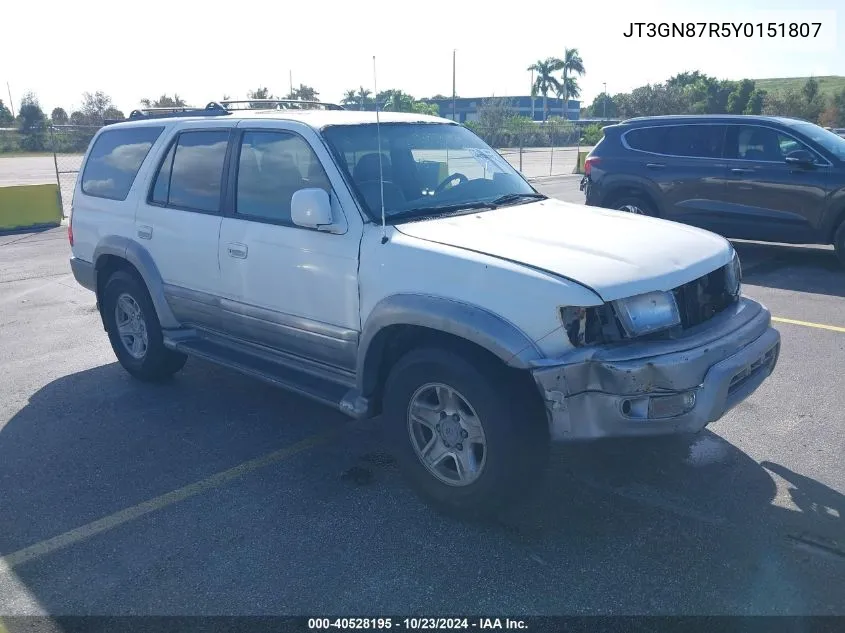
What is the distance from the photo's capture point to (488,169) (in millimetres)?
4887

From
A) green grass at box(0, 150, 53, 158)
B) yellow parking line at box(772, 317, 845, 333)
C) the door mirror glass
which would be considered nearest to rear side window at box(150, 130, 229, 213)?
the door mirror glass

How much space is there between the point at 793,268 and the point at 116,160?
25.7 ft

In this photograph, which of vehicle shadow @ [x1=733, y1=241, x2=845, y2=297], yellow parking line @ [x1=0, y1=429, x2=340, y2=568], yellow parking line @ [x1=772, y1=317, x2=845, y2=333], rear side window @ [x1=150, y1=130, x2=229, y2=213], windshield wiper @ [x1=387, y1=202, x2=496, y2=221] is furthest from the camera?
vehicle shadow @ [x1=733, y1=241, x2=845, y2=297]

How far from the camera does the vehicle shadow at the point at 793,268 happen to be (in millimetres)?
8320

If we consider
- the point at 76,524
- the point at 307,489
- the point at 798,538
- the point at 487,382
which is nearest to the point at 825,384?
the point at 798,538

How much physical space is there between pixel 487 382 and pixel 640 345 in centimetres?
69

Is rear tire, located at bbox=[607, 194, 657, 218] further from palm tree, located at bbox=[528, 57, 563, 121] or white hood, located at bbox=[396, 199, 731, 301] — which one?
palm tree, located at bbox=[528, 57, 563, 121]

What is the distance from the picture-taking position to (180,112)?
5.89m

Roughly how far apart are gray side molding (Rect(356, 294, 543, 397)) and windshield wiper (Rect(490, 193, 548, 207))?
1.24 m

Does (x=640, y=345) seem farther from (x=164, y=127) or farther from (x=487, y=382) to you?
(x=164, y=127)

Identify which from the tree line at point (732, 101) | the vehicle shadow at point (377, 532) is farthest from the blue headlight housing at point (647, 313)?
the tree line at point (732, 101)

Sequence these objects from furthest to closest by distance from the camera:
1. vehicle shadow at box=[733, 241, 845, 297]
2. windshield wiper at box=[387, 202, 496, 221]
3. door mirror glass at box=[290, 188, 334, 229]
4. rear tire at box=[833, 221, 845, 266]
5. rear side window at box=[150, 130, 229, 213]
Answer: rear tire at box=[833, 221, 845, 266] → vehicle shadow at box=[733, 241, 845, 297] → rear side window at box=[150, 130, 229, 213] → windshield wiper at box=[387, 202, 496, 221] → door mirror glass at box=[290, 188, 334, 229]

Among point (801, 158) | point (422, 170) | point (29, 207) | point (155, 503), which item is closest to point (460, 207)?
point (422, 170)

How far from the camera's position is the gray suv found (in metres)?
8.94
